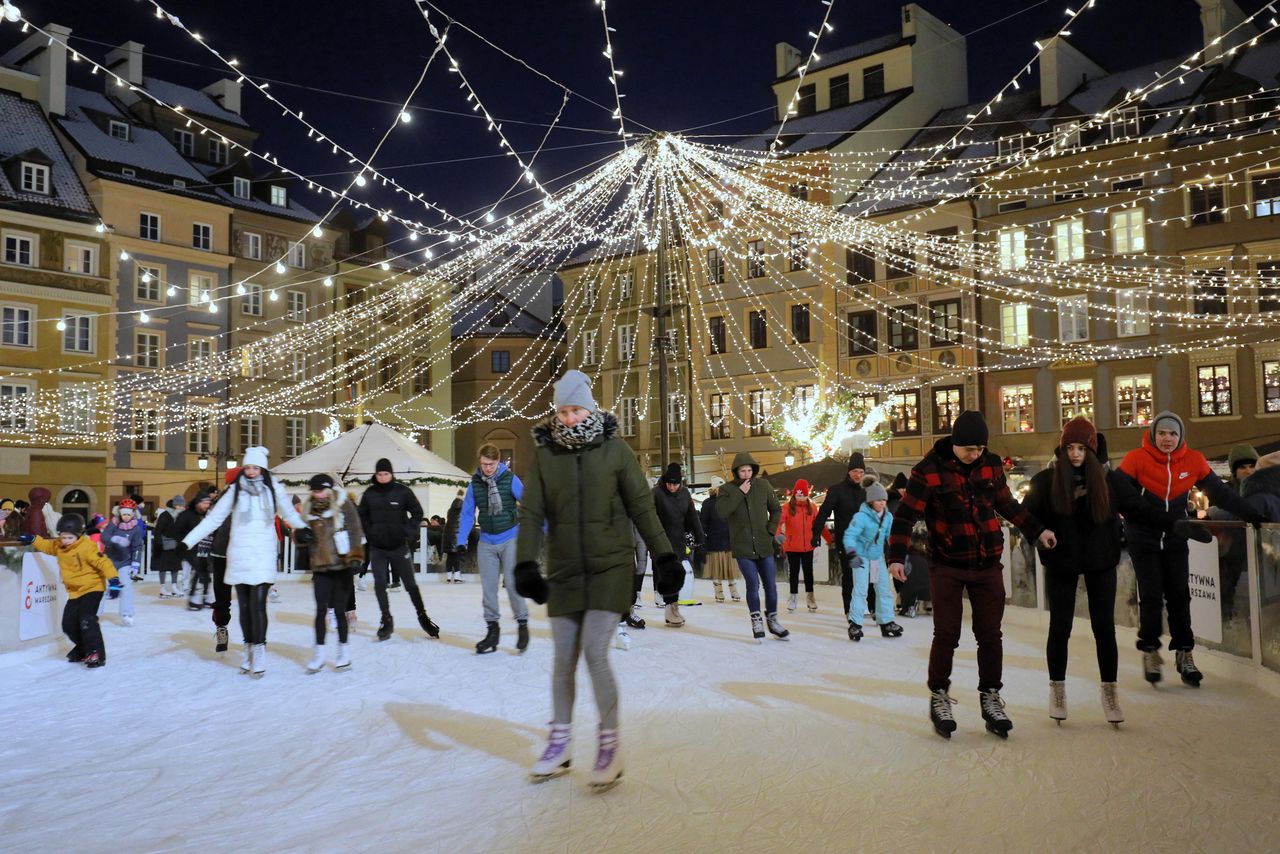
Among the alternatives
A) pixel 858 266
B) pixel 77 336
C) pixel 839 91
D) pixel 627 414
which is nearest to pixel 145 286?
pixel 77 336

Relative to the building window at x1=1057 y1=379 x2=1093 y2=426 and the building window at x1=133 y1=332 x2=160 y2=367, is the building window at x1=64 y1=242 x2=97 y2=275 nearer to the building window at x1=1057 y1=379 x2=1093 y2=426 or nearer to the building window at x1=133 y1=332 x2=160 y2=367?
the building window at x1=133 y1=332 x2=160 y2=367

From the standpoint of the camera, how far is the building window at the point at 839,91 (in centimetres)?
4041

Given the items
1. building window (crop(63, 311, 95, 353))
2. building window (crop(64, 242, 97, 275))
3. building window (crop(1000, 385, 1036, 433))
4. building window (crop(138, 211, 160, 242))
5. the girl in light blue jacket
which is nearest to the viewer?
the girl in light blue jacket

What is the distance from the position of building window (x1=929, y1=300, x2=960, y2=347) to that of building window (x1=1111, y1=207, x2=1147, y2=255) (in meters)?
4.97

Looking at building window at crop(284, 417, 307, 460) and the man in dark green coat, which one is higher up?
building window at crop(284, 417, 307, 460)

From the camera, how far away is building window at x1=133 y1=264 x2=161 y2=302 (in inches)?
1586

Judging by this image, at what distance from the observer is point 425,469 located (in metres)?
24.5

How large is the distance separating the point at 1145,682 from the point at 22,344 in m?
37.4

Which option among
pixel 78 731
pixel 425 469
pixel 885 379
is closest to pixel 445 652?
pixel 78 731

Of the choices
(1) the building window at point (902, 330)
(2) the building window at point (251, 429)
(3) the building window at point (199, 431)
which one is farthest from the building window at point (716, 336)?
(3) the building window at point (199, 431)

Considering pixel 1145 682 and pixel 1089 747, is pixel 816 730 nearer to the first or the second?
pixel 1089 747

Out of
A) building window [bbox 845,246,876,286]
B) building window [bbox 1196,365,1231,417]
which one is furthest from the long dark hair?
building window [bbox 845,246,876,286]

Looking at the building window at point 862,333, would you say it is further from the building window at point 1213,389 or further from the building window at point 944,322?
the building window at point 1213,389

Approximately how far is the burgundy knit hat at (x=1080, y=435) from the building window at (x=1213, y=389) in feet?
91.7
